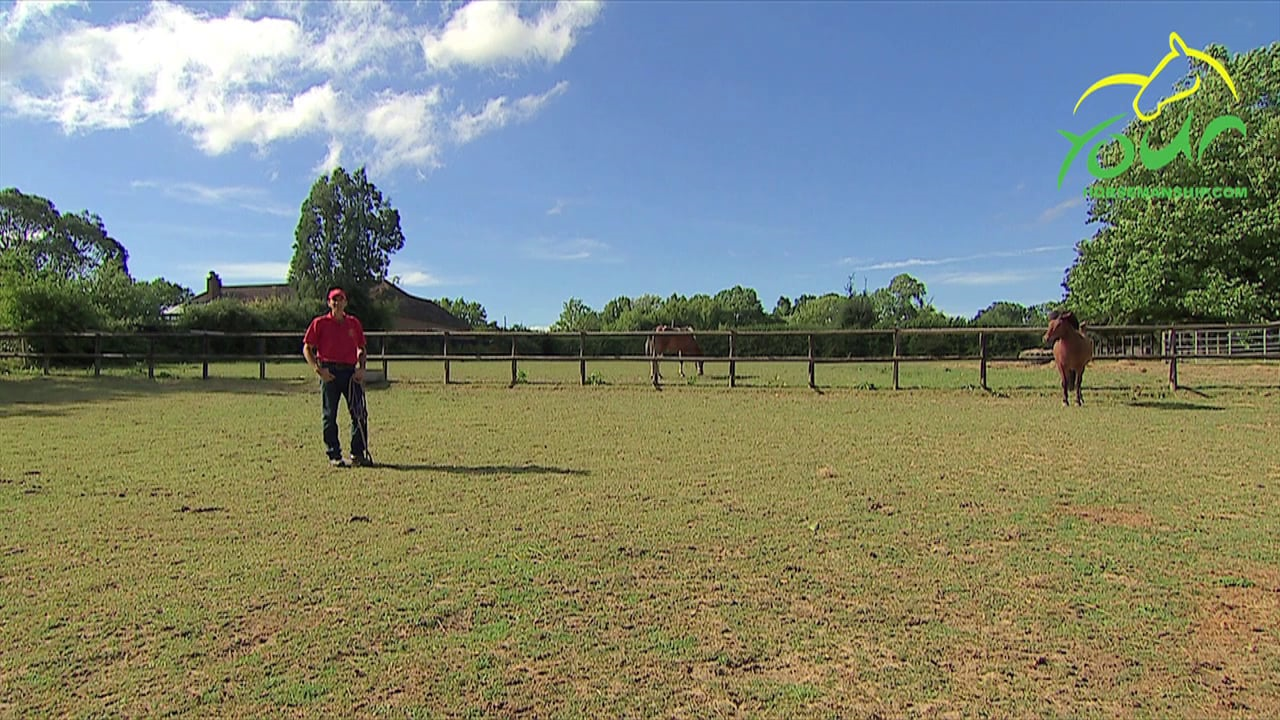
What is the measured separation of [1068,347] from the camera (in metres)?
10.2

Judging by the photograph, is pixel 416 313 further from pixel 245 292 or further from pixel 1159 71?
pixel 1159 71

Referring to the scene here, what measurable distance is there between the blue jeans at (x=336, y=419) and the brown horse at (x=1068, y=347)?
900 centimetres

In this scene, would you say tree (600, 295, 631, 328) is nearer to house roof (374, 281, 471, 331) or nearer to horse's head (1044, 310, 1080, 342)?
house roof (374, 281, 471, 331)

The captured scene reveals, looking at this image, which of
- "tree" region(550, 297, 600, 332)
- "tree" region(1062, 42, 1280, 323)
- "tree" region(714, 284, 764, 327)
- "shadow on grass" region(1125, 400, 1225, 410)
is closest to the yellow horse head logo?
"tree" region(1062, 42, 1280, 323)

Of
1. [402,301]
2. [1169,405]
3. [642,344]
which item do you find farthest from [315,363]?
[402,301]

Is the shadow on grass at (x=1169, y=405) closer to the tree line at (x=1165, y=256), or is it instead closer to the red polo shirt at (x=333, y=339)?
the red polo shirt at (x=333, y=339)

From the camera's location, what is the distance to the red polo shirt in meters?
6.30

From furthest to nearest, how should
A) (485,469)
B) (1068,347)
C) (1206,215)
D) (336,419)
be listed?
(1206,215) → (1068,347) → (336,419) → (485,469)

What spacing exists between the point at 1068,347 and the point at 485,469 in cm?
851

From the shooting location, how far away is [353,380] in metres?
6.41

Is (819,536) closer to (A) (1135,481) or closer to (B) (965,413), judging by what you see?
(A) (1135,481)

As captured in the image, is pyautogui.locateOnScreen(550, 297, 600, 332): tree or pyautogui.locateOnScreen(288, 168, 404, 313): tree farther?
pyautogui.locateOnScreen(550, 297, 600, 332): tree

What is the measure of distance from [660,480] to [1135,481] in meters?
3.41

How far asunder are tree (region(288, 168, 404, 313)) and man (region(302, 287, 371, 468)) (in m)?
38.4
